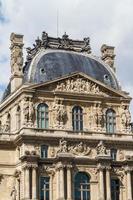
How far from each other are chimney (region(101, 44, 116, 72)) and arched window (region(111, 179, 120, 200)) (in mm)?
12256

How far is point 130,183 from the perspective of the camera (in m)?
60.8

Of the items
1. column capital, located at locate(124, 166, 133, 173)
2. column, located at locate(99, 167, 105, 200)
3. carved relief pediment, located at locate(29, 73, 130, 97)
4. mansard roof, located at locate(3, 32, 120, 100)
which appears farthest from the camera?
mansard roof, located at locate(3, 32, 120, 100)

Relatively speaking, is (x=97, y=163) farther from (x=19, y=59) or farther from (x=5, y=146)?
(x=19, y=59)

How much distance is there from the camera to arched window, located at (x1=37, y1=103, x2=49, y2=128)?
61.2 meters

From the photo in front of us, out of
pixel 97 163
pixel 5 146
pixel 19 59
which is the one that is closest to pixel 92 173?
pixel 97 163

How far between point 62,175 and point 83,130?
5321 millimetres

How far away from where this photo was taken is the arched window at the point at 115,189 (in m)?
60.8

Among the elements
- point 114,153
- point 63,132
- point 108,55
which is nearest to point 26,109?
point 63,132

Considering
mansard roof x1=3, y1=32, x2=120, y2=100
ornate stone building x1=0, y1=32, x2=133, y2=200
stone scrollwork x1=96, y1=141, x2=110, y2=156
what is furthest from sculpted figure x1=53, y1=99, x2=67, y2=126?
stone scrollwork x1=96, y1=141, x2=110, y2=156

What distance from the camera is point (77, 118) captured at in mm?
62375

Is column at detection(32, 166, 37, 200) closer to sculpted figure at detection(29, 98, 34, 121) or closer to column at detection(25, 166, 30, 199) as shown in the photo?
column at detection(25, 166, 30, 199)

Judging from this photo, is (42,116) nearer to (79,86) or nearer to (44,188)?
(79,86)

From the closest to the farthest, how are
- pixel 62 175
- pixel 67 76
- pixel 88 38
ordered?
1. pixel 62 175
2. pixel 67 76
3. pixel 88 38

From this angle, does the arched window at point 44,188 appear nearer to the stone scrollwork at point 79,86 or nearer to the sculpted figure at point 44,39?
the stone scrollwork at point 79,86
